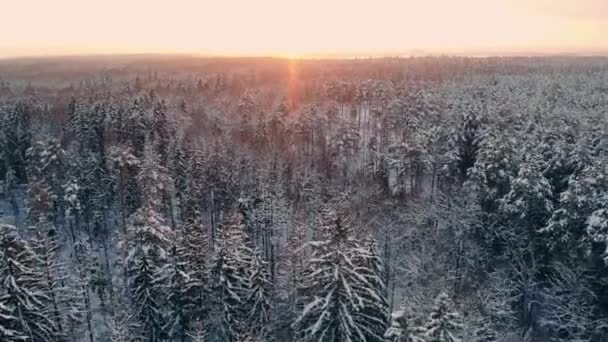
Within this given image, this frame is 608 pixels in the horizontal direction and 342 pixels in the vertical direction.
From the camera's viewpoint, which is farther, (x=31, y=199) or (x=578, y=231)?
(x=31, y=199)

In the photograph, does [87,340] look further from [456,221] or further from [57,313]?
[456,221]

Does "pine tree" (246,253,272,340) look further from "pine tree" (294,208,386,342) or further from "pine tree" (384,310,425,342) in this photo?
"pine tree" (384,310,425,342)

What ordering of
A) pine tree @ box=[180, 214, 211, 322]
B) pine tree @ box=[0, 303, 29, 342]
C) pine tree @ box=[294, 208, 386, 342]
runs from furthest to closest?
pine tree @ box=[180, 214, 211, 322]
pine tree @ box=[294, 208, 386, 342]
pine tree @ box=[0, 303, 29, 342]

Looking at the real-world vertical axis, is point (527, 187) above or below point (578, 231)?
above

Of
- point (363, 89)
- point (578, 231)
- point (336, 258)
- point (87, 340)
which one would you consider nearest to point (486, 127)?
point (578, 231)

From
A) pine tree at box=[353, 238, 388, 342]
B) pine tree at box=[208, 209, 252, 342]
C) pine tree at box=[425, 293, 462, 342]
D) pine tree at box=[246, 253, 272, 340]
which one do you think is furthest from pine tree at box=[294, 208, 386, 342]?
pine tree at box=[425, 293, 462, 342]

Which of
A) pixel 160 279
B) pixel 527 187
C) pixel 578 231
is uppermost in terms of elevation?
pixel 527 187

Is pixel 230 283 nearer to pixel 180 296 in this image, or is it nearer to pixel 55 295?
pixel 180 296
